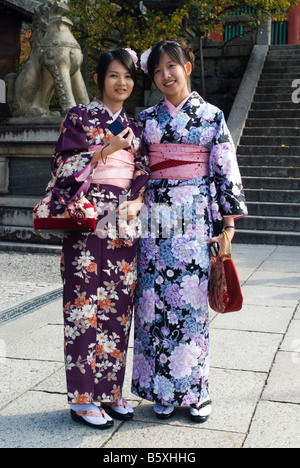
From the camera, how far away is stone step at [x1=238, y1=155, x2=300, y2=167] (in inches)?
→ 416

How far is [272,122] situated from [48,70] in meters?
5.41

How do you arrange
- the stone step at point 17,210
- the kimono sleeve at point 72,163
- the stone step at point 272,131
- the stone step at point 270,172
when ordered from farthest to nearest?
the stone step at point 272,131 → the stone step at point 270,172 → the stone step at point 17,210 → the kimono sleeve at point 72,163

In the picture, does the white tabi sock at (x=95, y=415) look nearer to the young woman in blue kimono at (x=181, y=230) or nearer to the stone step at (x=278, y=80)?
the young woman in blue kimono at (x=181, y=230)

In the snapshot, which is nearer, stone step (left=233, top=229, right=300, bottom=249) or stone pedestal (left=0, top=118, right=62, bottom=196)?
stone pedestal (left=0, top=118, right=62, bottom=196)

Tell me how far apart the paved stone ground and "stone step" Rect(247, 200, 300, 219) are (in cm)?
385

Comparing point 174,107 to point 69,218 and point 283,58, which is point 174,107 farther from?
point 283,58

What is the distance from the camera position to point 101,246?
2881 mm

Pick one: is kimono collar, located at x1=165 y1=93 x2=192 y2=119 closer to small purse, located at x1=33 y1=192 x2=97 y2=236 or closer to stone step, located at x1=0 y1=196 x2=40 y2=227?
small purse, located at x1=33 y1=192 x2=97 y2=236

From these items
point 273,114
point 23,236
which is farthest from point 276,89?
point 23,236

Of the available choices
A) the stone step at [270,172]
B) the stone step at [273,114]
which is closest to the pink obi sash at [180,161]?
the stone step at [270,172]

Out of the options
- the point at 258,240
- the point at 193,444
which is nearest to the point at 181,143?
the point at 193,444

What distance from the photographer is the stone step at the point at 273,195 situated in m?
9.59

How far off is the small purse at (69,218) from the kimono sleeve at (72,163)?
0.03 metres

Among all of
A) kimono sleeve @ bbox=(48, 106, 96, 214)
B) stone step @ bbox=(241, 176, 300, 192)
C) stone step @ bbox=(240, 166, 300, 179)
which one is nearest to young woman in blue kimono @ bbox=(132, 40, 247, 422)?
kimono sleeve @ bbox=(48, 106, 96, 214)
